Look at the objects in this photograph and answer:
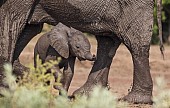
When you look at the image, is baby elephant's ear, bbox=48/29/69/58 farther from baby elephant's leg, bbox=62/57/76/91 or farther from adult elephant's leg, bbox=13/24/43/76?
adult elephant's leg, bbox=13/24/43/76

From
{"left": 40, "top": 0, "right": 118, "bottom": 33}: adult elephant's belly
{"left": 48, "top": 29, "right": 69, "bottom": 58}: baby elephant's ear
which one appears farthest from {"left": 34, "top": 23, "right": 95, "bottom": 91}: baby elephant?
{"left": 40, "top": 0, "right": 118, "bottom": 33}: adult elephant's belly

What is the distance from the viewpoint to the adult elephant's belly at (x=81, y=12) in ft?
27.6

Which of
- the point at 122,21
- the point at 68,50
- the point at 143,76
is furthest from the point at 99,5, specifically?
the point at 68,50

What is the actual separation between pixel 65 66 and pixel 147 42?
7.21 ft

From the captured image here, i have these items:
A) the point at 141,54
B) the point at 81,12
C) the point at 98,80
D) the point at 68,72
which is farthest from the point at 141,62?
the point at 68,72

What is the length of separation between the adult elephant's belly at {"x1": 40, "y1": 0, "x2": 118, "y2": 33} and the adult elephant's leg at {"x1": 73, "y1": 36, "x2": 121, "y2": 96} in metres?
0.66

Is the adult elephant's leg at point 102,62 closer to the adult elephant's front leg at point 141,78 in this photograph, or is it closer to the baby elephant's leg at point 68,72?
the adult elephant's front leg at point 141,78

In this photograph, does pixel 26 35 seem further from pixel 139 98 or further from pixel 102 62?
pixel 139 98

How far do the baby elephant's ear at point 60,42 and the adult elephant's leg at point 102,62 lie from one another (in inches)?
35.8

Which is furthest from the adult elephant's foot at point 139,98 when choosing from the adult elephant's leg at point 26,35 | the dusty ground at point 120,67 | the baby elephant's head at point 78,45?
the dusty ground at point 120,67

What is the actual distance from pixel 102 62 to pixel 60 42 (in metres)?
1.17

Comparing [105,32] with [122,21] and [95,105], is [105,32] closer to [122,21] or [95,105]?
[122,21]

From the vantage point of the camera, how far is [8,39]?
8273mm

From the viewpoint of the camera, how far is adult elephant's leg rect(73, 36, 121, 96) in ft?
30.4
